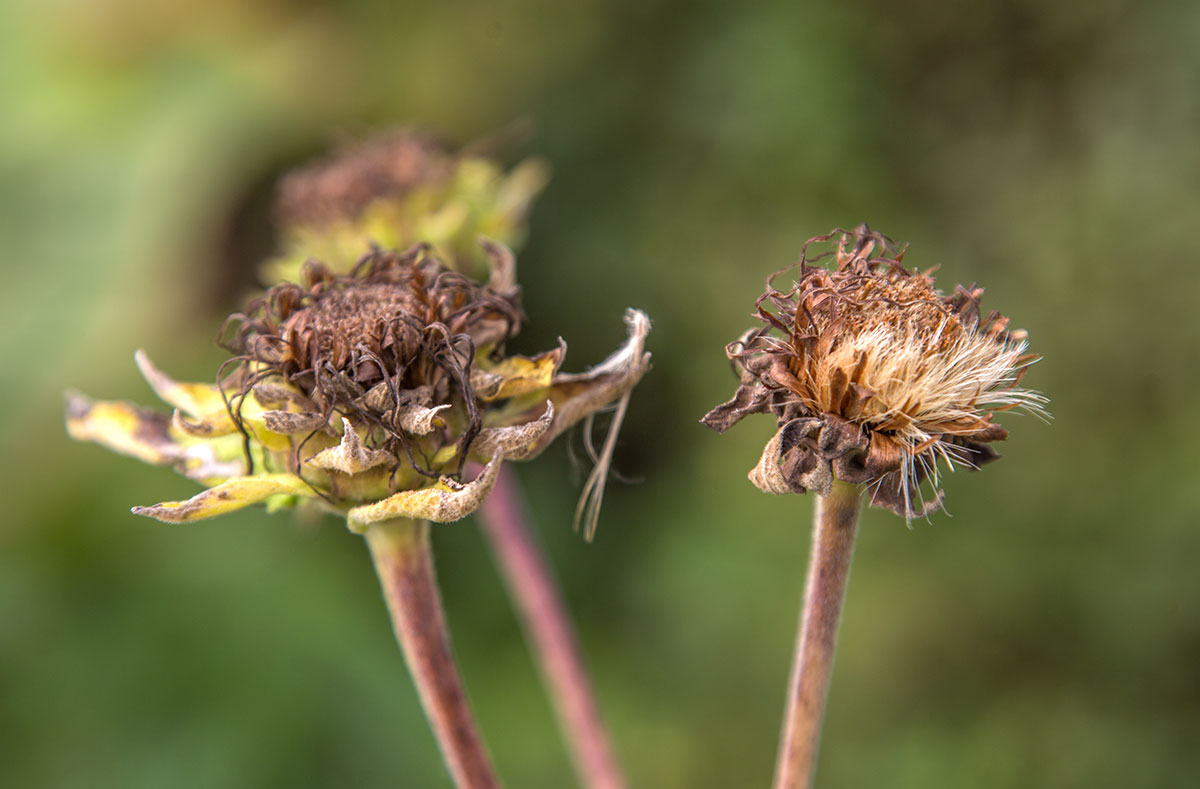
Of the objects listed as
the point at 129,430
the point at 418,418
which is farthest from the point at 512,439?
the point at 129,430

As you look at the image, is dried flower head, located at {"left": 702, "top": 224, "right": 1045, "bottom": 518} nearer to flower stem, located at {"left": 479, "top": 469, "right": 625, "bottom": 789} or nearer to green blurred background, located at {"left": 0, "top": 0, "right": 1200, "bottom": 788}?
flower stem, located at {"left": 479, "top": 469, "right": 625, "bottom": 789}

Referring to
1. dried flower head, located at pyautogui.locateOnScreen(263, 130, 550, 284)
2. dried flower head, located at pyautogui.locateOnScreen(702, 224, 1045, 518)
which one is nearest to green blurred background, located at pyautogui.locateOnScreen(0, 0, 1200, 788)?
dried flower head, located at pyautogui.locateOnScreen(263, 130, 550, 284)

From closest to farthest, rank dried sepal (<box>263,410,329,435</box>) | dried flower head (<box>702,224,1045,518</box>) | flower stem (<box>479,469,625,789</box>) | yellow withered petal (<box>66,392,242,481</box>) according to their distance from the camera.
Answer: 1. dried flower head (<box>702,224,1045,518</box>)
2. dried sepal (<box>263,410,329,435</box>)
3. yellow withered petal (<box>66,392,242,481</box>)
4. flower stem (<box>479,469,625,789</box>)

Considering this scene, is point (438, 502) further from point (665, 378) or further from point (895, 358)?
point (665, 378)

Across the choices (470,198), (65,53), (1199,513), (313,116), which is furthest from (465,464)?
(65,53)

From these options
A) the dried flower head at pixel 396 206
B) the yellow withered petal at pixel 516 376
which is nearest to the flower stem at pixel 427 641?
the yellow withered petal at pixel 516 376

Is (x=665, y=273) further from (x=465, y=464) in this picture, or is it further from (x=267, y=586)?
(x=465, y=464)
